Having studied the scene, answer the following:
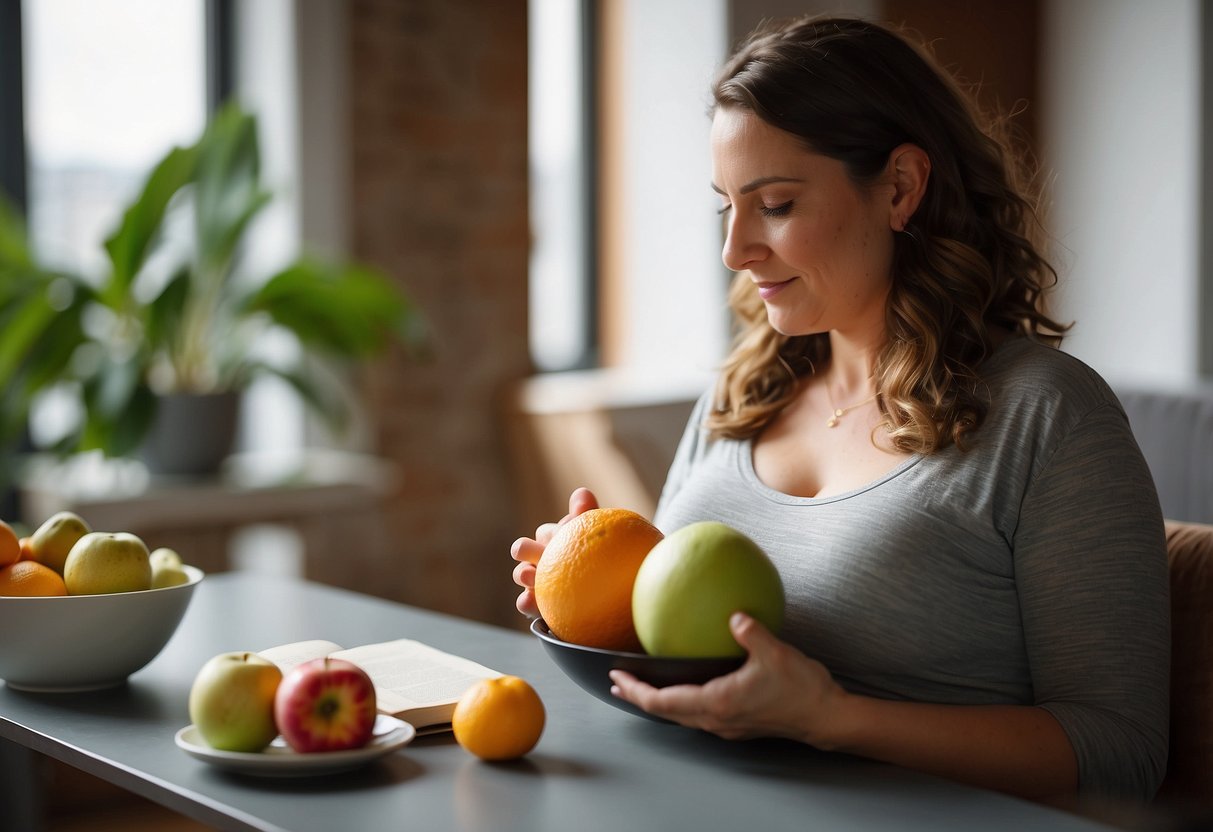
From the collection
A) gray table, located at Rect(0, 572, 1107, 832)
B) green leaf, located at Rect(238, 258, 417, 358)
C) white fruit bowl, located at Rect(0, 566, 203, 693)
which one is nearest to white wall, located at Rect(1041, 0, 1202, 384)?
green leaf, located at Rect(238, 258, 417, 358)

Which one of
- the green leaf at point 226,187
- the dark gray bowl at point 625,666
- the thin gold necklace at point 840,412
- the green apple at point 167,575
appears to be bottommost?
the dark gray bowl at point 625,666

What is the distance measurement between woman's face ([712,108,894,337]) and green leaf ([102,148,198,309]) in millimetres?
1764

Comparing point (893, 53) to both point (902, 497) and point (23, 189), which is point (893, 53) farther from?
point (23, 189)

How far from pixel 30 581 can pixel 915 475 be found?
0.89 m

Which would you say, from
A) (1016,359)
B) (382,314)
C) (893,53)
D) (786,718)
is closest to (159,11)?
(382,314)

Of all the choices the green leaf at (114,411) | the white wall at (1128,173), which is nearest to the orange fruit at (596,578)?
the green leaf at (114,411)

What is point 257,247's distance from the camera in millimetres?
3633

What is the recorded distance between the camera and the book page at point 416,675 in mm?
1255

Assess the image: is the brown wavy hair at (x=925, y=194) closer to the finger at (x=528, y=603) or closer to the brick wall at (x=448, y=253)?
the finger at (x=528, y=603)

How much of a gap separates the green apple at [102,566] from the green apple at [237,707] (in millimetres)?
265

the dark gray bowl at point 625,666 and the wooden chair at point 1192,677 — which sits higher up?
the dark gray bowl at point 625,666

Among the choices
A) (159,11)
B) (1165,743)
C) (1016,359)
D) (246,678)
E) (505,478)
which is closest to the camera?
(246,678)

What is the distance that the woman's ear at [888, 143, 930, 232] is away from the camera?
4.87 ft

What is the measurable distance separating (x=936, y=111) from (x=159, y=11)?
264cm
